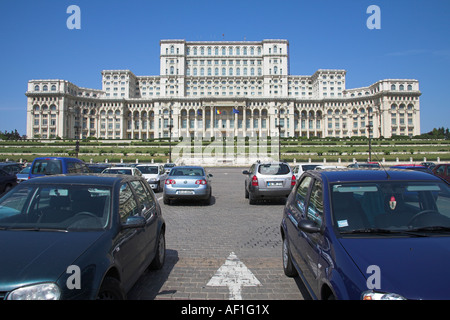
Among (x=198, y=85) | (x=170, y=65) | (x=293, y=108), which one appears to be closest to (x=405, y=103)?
(x=293, y=108)

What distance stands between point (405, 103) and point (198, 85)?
75372 millimetres

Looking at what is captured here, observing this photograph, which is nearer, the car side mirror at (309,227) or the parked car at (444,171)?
the car side mirror at (309,227)

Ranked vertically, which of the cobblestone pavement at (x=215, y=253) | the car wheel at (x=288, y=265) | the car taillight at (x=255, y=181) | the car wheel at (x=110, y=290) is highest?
the car taillight at (x=255, y=181)

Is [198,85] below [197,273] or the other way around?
the other way around

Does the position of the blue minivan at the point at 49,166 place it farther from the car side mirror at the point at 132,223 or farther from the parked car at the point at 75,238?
the car side mirror at the point at 132,223

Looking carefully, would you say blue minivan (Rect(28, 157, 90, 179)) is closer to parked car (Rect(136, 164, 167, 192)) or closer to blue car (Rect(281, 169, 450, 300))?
parked car (Rect(136, 164, 167, 192))

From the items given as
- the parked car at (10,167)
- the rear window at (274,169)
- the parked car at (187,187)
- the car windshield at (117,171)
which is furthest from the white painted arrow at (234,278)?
the parked car at (10,167)

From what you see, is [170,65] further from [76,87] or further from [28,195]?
[28,195]

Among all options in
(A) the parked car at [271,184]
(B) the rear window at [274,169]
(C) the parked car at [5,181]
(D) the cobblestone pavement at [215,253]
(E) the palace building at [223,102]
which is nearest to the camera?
(D) the cobblestone pavement at [215,253]

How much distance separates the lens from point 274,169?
11336mm

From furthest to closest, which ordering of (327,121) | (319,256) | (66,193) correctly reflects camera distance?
(327,121)
(66,193)
(319,256)

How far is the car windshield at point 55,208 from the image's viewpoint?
10.2ft

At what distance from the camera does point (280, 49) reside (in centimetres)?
11050

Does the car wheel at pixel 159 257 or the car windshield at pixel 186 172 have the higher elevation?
the car windshield at pixel 186 172
